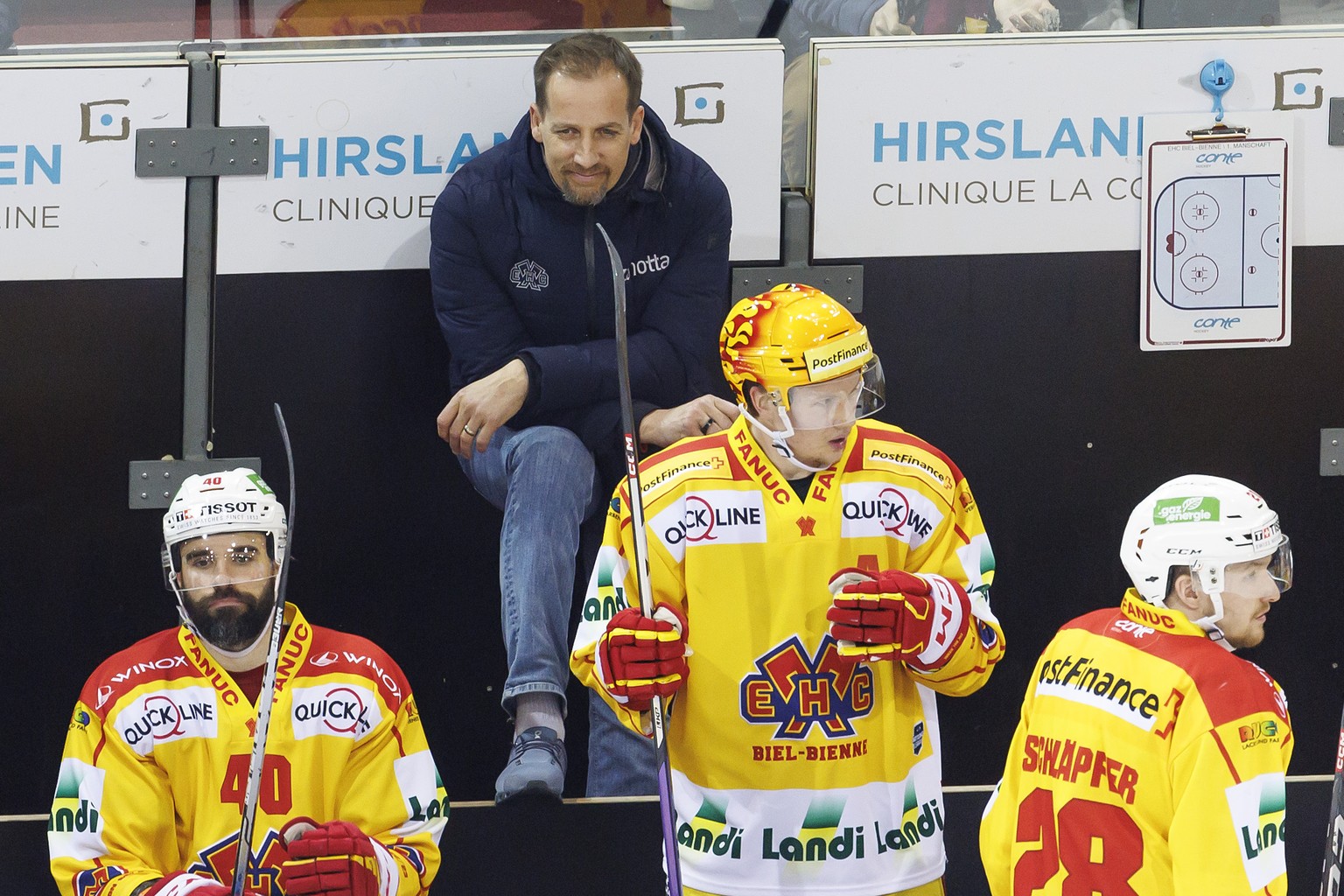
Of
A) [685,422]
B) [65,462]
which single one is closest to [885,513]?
[685,422]

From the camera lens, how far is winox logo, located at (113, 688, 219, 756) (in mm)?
3168

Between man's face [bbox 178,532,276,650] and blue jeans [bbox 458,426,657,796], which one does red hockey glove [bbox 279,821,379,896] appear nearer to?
man's face [bbox 178,532,276,650]

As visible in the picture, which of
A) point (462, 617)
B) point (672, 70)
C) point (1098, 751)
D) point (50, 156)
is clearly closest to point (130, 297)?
point (50, 156)

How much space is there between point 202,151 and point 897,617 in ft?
6.77

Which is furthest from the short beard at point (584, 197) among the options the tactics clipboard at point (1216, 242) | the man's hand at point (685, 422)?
the tactics clipboard at point (1216, 242)

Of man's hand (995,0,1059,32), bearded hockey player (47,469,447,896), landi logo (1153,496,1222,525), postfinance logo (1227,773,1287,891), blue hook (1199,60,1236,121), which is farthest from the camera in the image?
man's hand (995,0,1059,32)

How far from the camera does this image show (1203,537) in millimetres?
2840

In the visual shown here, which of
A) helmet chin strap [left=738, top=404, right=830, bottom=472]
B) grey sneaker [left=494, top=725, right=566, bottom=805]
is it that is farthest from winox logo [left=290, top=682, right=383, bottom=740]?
helmet chin strap [left=738, top=404, right=830, bottom=472]

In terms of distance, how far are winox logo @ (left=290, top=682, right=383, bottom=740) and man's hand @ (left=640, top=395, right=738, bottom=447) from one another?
0.92 metres

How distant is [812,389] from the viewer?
10.4 feet

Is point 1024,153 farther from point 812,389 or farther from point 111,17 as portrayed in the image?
point 111,17

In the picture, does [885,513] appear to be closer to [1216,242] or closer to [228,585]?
[228,585]

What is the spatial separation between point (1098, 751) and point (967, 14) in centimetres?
204

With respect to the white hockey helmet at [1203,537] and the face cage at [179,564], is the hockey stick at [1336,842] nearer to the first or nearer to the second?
the white hockey helmet at [1203,537]
